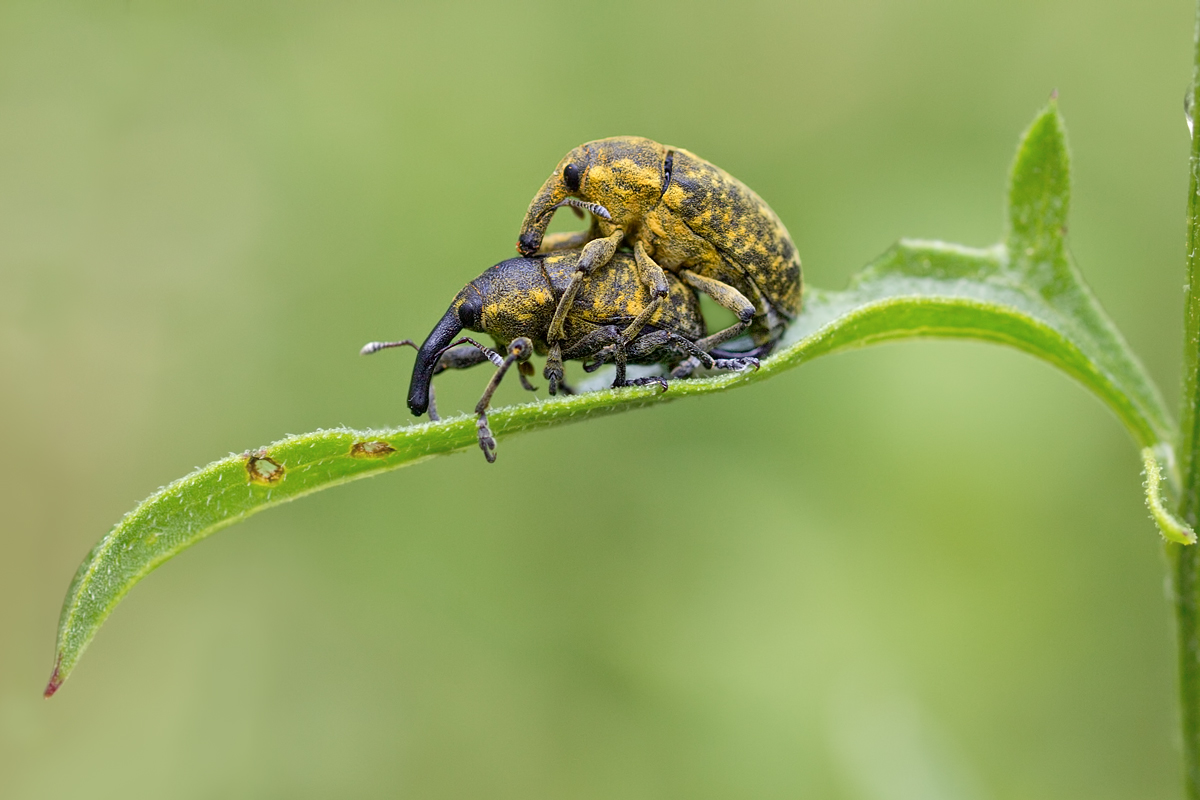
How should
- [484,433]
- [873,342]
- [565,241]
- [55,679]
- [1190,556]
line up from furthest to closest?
[565,241]
[873,342]
[484,433]
[1190,556]
[55,679]

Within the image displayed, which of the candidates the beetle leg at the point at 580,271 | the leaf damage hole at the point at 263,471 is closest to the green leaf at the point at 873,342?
the leaf damage hole at the point at 263,471

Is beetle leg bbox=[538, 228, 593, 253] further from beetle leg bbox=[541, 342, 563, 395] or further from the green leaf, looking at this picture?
the green leaf

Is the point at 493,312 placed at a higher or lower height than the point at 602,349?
higher

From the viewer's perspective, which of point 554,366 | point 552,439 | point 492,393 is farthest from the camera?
point 552,439

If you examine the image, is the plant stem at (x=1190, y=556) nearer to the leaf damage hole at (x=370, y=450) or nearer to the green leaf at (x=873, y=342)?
the green leaf at (x=873, y=342)

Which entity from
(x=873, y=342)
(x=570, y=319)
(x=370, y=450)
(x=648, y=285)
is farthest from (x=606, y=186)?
(x=370, y=450)

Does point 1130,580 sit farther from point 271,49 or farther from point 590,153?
point 271,49

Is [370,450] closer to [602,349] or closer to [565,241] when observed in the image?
[602,349]
